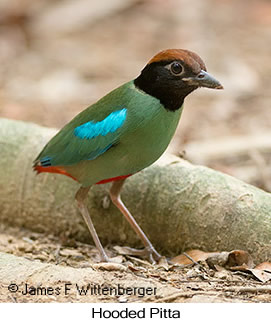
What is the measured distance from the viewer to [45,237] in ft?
16.9

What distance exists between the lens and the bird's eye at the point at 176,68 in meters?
4.11

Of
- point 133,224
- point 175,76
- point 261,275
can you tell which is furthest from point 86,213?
point 261,275

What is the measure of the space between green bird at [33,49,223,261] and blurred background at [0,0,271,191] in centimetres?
193

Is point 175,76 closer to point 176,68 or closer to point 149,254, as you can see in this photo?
point 176,68

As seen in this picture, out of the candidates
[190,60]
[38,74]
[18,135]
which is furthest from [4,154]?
[38,74]

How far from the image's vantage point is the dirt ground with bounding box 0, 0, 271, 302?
407 centimetres

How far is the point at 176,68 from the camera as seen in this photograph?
162 inches

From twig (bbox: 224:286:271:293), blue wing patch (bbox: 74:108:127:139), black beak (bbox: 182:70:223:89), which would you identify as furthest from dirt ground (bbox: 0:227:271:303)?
black beak (bbox: 182:70:223:89)

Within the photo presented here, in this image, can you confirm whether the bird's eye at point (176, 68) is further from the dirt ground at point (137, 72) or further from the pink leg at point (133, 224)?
the dirt ground at point (137, 72)

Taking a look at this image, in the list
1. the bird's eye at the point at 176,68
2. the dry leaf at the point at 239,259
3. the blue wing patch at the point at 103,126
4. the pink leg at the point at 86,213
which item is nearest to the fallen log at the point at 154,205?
the dry leaf at the point at 239,259

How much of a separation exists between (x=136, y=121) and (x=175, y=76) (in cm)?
37

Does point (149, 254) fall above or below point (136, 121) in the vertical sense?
below

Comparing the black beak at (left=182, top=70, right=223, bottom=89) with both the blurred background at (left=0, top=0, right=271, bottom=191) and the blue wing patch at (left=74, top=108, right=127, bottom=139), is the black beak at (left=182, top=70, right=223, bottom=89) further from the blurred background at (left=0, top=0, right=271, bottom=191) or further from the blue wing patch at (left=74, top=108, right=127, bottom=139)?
the blurred background at (left=0, top=0, right=271, bottom=191)
